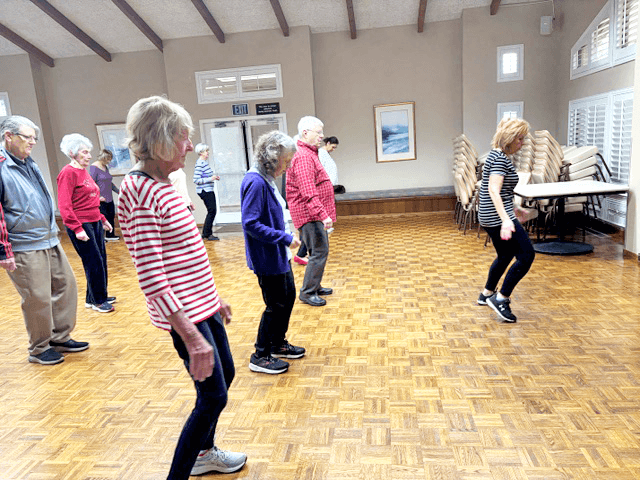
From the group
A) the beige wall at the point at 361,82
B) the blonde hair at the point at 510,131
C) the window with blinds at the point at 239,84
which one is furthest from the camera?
the window with blinds at the point at 239,84

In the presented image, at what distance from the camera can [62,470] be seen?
7.16ft

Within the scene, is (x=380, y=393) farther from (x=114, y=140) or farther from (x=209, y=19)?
(x=114, y=140)

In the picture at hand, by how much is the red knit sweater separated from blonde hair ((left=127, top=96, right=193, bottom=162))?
2.77m

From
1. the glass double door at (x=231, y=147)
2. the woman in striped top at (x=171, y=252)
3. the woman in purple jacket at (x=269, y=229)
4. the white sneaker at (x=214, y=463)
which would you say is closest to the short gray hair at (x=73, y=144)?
the woman in purple jacket at (x=269, y=229)

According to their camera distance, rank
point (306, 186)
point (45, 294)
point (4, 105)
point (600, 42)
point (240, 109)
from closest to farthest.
Answer: point (45, 294) < point (306, 186) < point (600, 42) < point (240, 109) < point (4, 105)

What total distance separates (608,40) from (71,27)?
856 cm

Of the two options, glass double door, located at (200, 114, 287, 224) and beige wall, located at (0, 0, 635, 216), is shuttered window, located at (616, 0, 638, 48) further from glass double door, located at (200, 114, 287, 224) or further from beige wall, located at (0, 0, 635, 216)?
glass double door, located at (200, 114, 287, 224)

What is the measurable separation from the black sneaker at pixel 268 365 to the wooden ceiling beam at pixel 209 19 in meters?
6.88

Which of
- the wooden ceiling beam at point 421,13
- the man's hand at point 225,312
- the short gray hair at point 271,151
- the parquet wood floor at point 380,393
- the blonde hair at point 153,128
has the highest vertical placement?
the wooden ceiling beam at point 421,13

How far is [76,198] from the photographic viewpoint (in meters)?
4.05

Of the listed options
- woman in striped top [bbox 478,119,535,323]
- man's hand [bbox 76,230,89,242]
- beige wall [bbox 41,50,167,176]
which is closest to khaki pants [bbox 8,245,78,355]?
man's hand [bbox 76,230,89,242]

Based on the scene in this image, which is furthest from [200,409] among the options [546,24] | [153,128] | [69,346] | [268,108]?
[546,24]

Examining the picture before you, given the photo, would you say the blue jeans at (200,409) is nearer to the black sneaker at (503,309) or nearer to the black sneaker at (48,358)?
the black sneaker at (48,358)

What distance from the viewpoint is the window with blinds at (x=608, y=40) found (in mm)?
6051
